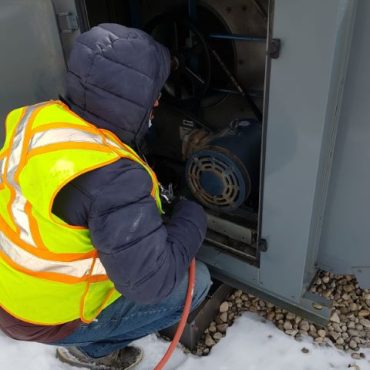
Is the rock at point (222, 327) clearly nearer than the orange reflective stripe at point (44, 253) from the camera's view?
No

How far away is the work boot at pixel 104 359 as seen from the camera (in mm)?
1470

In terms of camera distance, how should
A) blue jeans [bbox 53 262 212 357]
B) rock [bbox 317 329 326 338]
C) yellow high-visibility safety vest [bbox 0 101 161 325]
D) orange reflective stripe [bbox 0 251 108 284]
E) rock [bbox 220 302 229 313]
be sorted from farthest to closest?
1. rock [bbox 220 302 229 313]
2. rock [bbox 317 329 326 338]
3. blue jeans [bbox 53 262 212 357]
4. orange reflective stripe [bbox 0 251 108 284]
5. yellow high-visibility safety vest [bbox 0 101 161 325]

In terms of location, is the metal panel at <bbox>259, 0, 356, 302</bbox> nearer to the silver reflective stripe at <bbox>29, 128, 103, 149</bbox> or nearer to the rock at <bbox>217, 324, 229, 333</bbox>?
the rock at <bbox>217, 324, 229, 333</bbox>

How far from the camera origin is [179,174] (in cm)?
200

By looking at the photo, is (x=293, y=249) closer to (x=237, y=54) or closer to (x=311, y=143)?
(x=311, y=143)

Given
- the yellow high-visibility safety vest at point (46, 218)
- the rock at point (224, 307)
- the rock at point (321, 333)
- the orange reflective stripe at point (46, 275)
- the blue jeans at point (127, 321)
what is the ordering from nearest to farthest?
1. the yellow high-visibility safety vest at point (46, 218)
2. the orange reflective stripe at point (46, 275)
3. the blue jeans at point (127, 321)
4. the rock at point (321, 333)
5. the rock at point (224, 307)

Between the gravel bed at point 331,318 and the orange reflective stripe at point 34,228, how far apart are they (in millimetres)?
924

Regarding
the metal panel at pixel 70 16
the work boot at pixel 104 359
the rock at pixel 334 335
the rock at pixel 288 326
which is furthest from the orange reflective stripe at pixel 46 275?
the rock at pixel 334 335

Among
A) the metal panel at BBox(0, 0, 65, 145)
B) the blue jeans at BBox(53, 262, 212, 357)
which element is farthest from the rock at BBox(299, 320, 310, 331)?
the metal panel at BBox(0, 0, 65, 145)

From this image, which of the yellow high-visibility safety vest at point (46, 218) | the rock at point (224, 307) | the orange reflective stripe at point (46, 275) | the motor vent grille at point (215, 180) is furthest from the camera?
the rock at point (224, 307)

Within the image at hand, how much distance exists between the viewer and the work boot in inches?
57.9

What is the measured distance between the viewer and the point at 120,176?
843 millimetres

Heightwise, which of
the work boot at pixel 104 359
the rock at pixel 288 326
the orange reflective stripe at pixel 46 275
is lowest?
the rock at pixel 288 326

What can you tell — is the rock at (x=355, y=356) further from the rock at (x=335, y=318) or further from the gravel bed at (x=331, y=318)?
the rock at (x=335, y=318)
